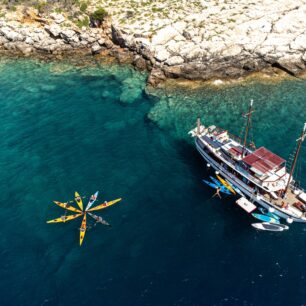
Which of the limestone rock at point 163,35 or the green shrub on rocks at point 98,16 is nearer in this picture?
the limestone rock at point 163,35

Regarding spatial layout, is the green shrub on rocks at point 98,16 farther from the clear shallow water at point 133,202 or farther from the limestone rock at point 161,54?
the limestone rock at point 161,54

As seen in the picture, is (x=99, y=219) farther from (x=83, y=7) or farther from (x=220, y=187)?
(x=83, y=7)

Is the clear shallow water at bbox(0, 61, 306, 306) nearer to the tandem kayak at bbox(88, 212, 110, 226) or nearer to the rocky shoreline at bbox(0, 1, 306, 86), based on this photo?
the tandem kayak at bbox(88, 212, 110, 226)

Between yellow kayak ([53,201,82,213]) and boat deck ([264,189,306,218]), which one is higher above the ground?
boat deck ([264,189,306,218])

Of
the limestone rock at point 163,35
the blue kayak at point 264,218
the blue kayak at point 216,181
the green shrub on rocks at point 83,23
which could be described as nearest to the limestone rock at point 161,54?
the limestone rock at point 163,35

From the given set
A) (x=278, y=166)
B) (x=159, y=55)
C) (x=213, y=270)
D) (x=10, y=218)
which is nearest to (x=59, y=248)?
(x=10, y=218)

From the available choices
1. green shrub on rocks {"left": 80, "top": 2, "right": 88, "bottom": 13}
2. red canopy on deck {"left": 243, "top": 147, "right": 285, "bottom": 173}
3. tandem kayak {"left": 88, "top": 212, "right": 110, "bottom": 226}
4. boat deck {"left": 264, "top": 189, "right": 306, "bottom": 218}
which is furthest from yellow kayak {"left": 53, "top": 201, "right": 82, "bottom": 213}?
green shrub on rocks {"left": 80, "top": 2, "right": 88, "bottom": 13}
